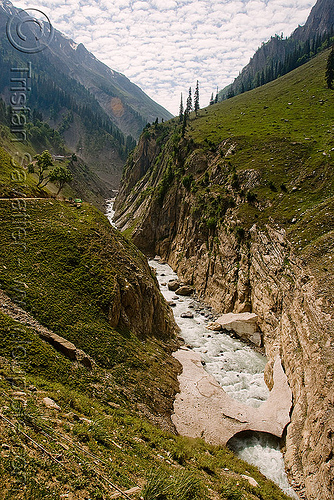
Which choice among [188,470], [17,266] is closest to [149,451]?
[188,470]

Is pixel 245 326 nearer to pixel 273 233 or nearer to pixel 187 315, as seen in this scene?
pixel 187 315

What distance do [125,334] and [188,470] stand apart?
37.8 feet

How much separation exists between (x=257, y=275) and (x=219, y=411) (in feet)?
67.1

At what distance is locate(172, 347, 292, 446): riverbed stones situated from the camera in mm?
19250

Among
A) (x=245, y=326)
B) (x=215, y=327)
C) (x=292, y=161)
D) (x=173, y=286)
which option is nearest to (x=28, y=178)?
(x=173, y=286)

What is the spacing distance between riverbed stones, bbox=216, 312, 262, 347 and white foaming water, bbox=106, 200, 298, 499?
47.4 inches

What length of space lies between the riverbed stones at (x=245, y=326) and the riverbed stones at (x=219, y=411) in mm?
8472

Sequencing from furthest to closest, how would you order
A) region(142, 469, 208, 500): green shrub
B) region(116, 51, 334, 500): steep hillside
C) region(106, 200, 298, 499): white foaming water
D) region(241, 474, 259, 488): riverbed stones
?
1. region(116, 51, 334, 500): steep hillside
2. region(106, 200, 298, 499): white foaming water
3. region(241, 474, 259, 488): riverbed stones
4. region(142, 469, 208, 500): green shrub

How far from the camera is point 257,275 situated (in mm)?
37469

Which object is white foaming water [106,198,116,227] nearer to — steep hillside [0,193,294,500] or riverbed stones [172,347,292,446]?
steep hillside [0,193,294,500]

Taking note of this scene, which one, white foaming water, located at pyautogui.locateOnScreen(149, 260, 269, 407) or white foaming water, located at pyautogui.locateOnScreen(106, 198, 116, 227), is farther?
white foaming water, located at pyautogui.locateOnScreen(106, 198, 116, 227)

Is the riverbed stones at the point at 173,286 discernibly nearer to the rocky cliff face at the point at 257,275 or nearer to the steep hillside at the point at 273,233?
the rocky cliff face at the point at 257,275

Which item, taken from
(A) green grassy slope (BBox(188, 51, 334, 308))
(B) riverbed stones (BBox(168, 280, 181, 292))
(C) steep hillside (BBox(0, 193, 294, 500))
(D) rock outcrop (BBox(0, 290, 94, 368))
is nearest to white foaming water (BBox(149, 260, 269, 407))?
(C) steep hillside (BBox(0, 193, 294, 500))

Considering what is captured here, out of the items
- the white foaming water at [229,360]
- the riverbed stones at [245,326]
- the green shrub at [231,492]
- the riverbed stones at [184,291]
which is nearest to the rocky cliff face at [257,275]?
the riverbed stones at [245,326]
